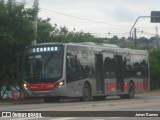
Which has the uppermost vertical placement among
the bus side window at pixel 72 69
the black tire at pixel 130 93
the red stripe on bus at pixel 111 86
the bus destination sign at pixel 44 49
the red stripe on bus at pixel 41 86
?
the bus destination sign at pixel 44 49

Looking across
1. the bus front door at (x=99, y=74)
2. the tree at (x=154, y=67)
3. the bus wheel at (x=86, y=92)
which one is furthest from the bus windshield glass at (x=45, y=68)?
the tree at (x=154, y=67)

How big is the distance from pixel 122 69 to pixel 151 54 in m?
23.0

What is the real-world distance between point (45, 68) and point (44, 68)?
6cm

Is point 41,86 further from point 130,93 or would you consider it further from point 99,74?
point 130,93

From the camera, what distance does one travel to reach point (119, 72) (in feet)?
129

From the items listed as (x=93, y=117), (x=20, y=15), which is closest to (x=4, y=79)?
(x=20, y=15)

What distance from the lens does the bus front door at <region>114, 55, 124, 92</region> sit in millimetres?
39312

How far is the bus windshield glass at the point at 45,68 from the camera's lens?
3303cm

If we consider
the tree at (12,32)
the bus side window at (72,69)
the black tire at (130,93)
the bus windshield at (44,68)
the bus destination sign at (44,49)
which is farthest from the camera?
the black tire at (130,93)

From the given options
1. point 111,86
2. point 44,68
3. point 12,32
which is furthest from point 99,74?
point 12,32

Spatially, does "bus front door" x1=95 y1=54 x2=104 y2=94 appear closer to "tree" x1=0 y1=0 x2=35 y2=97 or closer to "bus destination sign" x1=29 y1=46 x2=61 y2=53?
"bus destination sign" x1=29 y1=46 x2=61 y2=53

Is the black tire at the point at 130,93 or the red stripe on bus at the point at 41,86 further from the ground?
the red stripe on bus at the point at 41,86

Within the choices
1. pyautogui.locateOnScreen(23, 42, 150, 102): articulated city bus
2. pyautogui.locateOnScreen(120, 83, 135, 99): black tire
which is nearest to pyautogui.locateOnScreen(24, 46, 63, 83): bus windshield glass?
pyautogui.locateOnScreen(23, 42, 150, 102): articulated city bus

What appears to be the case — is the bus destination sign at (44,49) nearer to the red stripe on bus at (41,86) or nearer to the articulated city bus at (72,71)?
the articulated city bus at (72,71)
